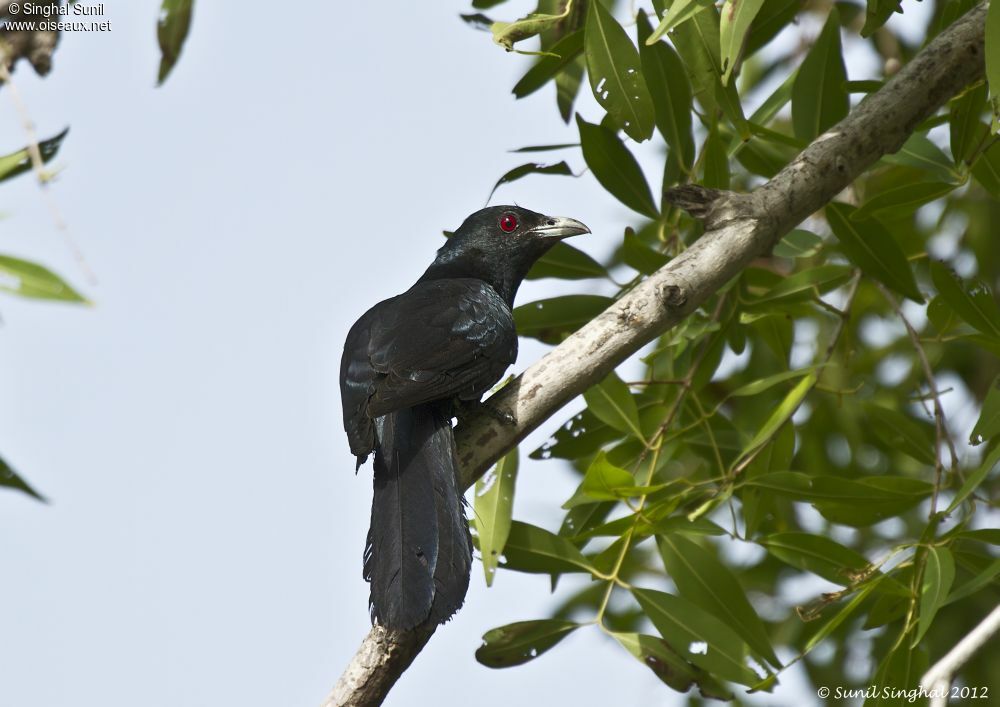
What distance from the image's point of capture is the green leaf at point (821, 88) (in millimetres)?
3736

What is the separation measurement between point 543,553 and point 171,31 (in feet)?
7.25

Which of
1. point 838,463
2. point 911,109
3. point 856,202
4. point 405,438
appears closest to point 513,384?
point 405,438

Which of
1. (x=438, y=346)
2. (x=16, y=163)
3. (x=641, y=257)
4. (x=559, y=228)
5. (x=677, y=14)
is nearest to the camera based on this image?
(x=677, y=14)

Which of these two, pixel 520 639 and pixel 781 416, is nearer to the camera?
pixel 781 416

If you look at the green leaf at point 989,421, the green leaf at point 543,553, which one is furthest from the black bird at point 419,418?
the green leaf at point 989,421

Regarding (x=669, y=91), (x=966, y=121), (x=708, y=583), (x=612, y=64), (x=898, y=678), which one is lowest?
(x=898, y=678)

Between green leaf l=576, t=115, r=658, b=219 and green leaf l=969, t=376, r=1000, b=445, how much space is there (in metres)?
1.48

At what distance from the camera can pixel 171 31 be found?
3.76 meters

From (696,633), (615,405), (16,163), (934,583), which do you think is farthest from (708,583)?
(16,163)

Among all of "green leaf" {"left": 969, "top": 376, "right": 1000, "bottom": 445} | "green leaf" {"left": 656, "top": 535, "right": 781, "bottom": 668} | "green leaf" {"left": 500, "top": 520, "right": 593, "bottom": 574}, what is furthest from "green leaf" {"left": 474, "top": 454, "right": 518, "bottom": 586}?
"green leaf" {"left": 969, "top": 376, "right": 1000, "bottom": 445}

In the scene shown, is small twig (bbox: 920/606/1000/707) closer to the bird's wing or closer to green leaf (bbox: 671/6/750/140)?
the bird's wing

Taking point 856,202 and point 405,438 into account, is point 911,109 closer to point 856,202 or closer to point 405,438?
point 856,202

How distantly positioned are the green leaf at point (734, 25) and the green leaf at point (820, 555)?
1502 millimetres

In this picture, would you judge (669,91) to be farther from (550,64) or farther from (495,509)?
(495,509)
